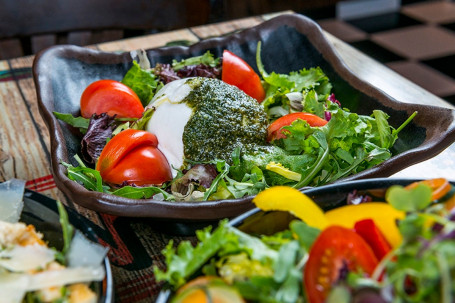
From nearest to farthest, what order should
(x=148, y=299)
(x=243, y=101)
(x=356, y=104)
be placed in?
(x=148, y=299) → (x=243, y=101) → (x=356, y=104)

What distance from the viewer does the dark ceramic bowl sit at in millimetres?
951

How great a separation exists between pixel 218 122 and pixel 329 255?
0.70 metres

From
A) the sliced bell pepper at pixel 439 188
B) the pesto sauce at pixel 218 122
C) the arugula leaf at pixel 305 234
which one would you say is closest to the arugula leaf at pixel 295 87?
the pesto sauce at pixel 218 122

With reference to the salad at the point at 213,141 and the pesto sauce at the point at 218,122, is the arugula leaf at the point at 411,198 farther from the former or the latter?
the pesto sauce at the point at 218,122

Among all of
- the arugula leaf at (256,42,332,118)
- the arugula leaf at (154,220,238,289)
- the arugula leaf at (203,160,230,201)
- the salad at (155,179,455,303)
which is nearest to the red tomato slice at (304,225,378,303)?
the salad at (155,179,455,303)

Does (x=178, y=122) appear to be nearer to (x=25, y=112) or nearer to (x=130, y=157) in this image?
(x=130, y=157)

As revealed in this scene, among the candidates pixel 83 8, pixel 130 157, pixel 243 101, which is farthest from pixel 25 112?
pixel 83 8

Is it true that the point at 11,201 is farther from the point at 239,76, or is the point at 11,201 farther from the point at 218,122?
the point at 239,76

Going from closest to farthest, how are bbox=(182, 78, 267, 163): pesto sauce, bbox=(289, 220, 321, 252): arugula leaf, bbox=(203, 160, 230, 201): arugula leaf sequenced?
bbox=(289, 220, 321, 252): arugula leaf → bbox=(203, 160, 230, 201): arugula leaf → bbox=(182, 78, 267, 163): pesto sauce

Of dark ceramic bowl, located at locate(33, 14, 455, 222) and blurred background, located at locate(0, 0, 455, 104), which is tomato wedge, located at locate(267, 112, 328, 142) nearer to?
dark ceramic bowl, located at locate(33, 14, 455, 222)

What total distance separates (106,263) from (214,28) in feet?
4.89

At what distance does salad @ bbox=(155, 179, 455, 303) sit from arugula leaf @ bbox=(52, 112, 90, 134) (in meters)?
0.75

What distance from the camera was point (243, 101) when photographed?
1.33 m

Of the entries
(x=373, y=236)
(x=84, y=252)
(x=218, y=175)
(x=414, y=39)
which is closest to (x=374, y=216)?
(x=373, y=236)
